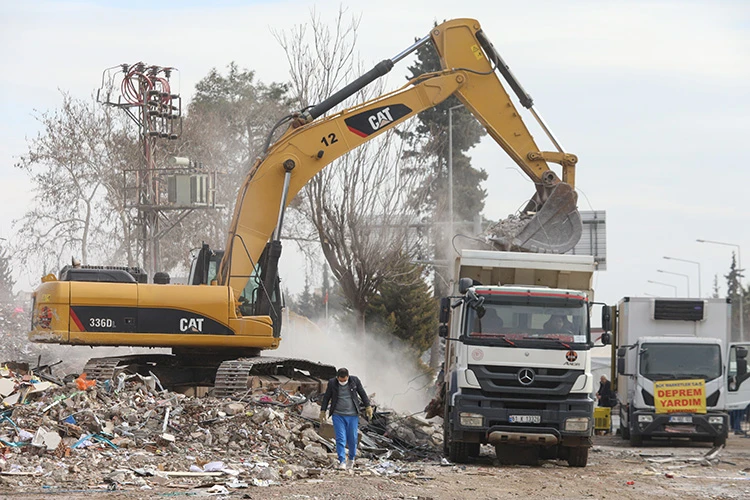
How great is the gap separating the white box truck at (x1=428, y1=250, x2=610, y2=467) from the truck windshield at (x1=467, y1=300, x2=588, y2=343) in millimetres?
16

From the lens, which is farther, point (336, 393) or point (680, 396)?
point (680, 396)

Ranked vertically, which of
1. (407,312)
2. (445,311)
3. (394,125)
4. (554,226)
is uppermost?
(394,125)

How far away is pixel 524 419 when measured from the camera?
1720cm

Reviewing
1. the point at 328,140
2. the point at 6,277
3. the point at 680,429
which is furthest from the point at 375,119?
the point at 6,277

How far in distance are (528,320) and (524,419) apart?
156 centimetres

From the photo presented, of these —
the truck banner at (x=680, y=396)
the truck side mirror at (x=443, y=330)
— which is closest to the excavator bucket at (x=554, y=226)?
the truck side mirror at (x=443, y=330)

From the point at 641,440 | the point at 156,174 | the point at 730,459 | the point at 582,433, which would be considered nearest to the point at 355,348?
the point at 156,174

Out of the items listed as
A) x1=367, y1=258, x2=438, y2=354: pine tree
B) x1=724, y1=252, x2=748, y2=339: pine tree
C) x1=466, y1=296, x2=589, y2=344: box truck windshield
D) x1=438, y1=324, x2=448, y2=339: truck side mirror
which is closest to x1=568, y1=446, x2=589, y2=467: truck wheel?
x1=466, y1=296, x2=589, y2=344: box truck windshield

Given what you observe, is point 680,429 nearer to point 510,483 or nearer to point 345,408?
point 510,483

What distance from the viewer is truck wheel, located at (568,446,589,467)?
17750mm

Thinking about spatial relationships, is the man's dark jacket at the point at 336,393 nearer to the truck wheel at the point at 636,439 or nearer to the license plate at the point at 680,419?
the truck wheel at the point at 636,439

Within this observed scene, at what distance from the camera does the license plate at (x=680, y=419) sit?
2327 cm

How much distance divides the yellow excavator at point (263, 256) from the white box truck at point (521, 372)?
3635mm

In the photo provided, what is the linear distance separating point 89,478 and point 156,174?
27.8 meters
